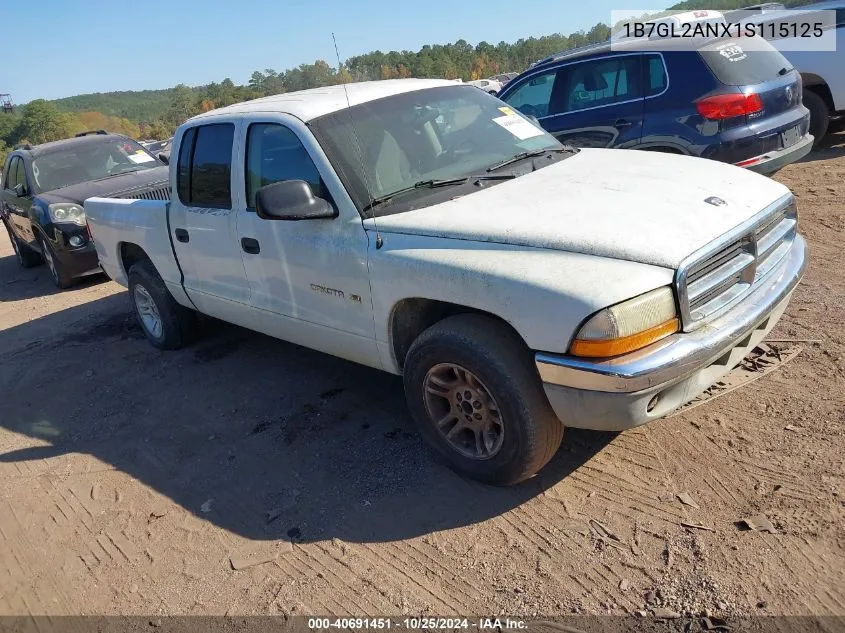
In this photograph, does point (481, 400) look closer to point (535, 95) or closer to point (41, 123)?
point (535, 95)

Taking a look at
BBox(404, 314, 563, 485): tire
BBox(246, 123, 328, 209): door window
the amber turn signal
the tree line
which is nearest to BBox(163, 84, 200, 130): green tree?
the tree line

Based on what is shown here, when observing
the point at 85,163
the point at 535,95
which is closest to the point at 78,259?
the point at 85,163

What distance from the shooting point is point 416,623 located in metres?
2.69

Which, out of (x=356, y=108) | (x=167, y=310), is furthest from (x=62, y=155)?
(x=356, y=108)

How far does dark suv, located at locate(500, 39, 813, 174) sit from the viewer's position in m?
6.11

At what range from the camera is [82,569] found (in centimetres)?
339

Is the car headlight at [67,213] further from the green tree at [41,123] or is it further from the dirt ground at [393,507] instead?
the green tree at [41,123]

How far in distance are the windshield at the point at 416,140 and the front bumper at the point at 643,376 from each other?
1.35 metres

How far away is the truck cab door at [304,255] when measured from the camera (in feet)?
11.9

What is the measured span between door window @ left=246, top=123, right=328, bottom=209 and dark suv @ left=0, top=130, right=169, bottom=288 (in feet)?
12.6

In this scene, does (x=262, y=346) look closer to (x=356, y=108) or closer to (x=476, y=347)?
(x=356, y=108)

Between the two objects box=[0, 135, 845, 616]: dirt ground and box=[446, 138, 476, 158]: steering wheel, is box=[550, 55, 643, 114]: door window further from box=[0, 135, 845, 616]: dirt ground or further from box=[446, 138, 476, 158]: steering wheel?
box=[446, 138, 476, 158]: steering wheel

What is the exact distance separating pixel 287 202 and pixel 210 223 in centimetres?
130

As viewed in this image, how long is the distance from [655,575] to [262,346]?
386cm
